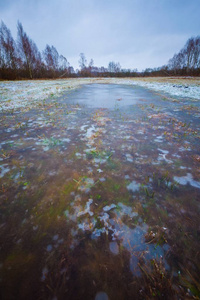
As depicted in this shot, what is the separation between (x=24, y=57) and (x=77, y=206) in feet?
102

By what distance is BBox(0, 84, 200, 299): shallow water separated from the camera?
0.96 meters

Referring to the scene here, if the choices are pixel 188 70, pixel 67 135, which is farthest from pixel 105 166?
pixel 188 70

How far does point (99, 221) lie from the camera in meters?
1.38

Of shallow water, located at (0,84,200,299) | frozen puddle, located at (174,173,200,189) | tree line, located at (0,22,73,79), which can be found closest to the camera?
shallow water, located at (0,84,200,299)

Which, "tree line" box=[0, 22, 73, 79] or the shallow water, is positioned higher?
"tree line" box=[0, 22, 73, 79]

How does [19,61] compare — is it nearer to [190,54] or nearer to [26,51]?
[26,51]

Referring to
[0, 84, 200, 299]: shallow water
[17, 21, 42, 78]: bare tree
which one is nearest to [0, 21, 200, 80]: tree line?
[17, 21, 42, 78]: bare tree

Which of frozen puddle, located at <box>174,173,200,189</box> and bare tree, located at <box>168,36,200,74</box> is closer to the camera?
frozen puddle, located at <box>174,173,200,189</box>

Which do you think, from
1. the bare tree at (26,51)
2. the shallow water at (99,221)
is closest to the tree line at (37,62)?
the bare tree at (26,51)

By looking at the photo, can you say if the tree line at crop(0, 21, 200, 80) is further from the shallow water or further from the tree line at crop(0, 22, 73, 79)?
the shallow water

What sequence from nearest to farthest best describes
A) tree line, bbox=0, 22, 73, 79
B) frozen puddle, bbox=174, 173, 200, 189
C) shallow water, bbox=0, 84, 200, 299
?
shallow water, bbox=0, 84, 200, 299 < frozen puddle, bbox=174, 173, 200, 189 < tree line, bbox=0, 22, 73, 79

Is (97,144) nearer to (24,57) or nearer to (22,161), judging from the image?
(22,161)

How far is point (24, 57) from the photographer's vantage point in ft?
76.9

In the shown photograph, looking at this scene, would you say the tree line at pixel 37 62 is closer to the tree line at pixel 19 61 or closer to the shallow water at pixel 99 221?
the tree line at pixel 19 61
